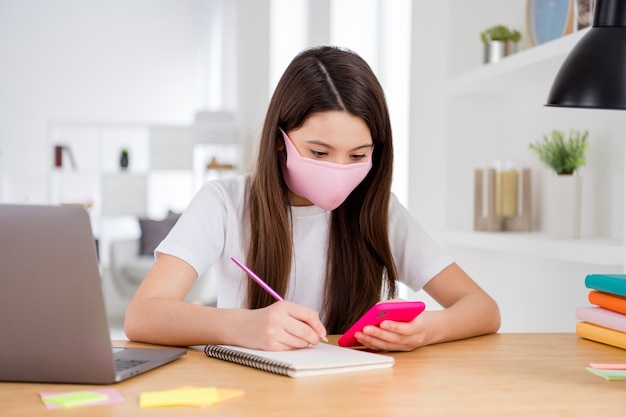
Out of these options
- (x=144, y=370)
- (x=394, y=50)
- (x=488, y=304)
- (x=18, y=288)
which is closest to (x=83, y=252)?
(x=18, y=288)

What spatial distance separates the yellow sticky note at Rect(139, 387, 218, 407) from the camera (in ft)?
3.12

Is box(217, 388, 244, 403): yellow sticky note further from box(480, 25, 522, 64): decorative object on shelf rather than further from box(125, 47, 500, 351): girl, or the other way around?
box(480, 25, 522, 64): decorative object on shelf

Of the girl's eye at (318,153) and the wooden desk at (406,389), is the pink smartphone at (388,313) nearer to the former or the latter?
the wooden desk at (406,389)

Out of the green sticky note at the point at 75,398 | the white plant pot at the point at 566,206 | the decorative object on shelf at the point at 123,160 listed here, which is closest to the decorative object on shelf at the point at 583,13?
the white plant pot at the point at 566,206

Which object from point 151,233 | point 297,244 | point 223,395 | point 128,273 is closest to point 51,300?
point 223,395

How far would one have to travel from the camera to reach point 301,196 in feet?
6.07

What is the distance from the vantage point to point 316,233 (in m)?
1.86

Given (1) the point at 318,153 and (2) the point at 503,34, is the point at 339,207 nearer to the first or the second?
(1) the point at 318,153

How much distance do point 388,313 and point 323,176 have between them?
39cm

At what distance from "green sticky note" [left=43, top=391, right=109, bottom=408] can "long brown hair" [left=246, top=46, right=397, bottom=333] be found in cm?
75

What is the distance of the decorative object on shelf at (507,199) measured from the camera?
2449 millimetres

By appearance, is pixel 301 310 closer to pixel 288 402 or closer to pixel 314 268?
pixel 288 402

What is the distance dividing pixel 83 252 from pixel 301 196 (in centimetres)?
90

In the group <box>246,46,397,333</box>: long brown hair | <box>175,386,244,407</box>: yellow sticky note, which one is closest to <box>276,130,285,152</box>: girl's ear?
<box>246,46,397,333</box>: long brown hair
